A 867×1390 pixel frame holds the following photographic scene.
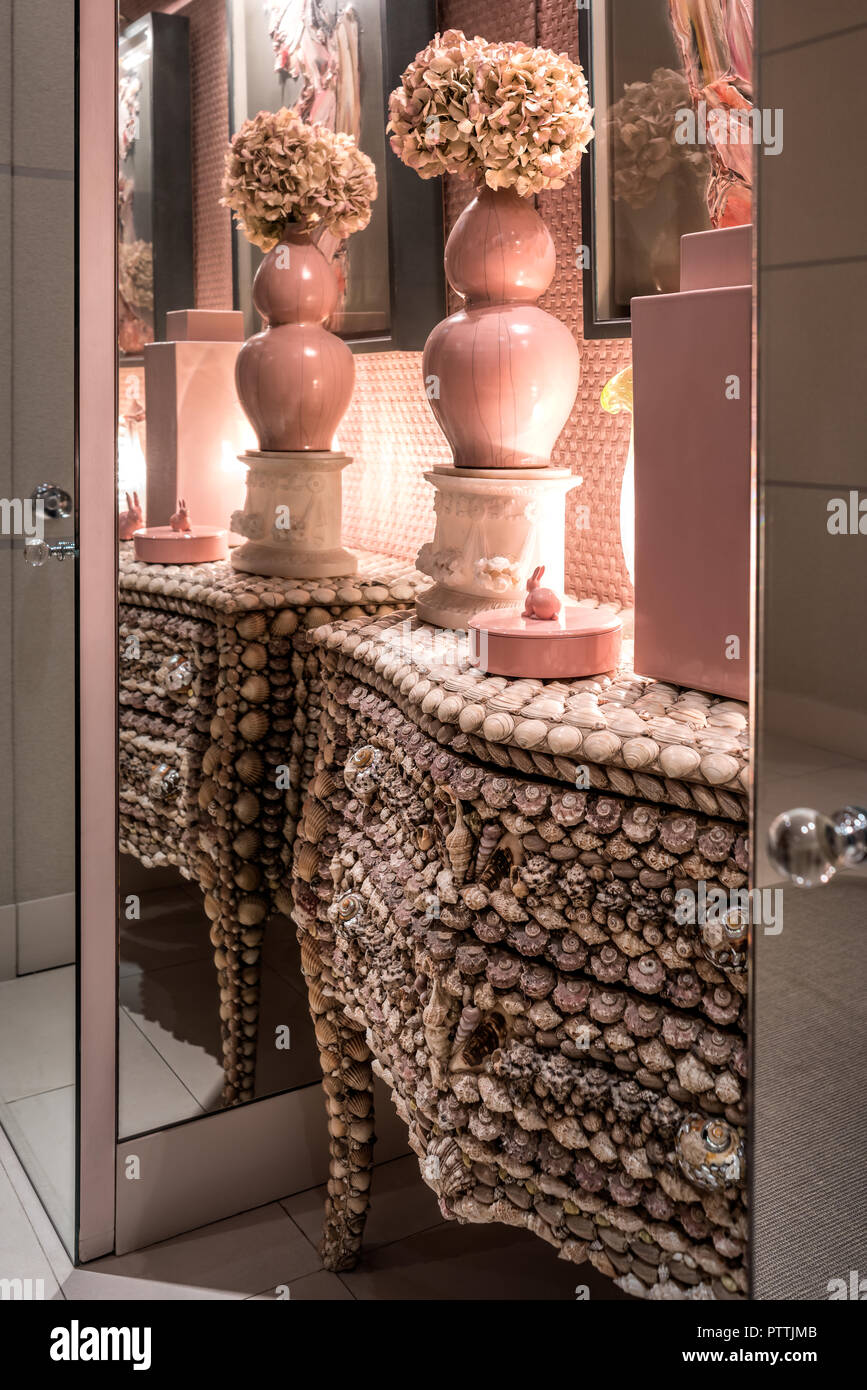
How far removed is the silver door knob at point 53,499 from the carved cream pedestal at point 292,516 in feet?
0.76

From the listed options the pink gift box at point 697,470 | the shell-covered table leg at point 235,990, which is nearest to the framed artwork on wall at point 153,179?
the pink gift box at point 697,470

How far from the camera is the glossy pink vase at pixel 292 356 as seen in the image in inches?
64.9

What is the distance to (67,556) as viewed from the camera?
1.56m

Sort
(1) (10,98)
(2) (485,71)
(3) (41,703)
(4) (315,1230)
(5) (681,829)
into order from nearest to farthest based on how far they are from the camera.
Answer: (5) (681,829), (2) (485,71), (1) (10,98), (3) (41,703), (4) (315,1230)

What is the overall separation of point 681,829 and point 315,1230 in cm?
108

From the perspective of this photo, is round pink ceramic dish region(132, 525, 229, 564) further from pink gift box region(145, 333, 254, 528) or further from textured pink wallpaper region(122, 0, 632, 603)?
textured pink wallpaper region(122, 0, 632, 603)

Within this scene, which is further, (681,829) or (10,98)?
(10,98)

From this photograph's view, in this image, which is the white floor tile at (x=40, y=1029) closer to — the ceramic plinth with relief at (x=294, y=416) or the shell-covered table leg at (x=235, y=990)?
the shell-covered table leg at (x=235, y=990)

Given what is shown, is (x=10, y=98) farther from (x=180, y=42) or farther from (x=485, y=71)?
(x=485, y=71)

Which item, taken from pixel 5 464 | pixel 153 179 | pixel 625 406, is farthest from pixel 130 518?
pixel 625 406

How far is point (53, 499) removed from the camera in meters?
1.57

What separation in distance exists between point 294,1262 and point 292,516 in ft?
3.43

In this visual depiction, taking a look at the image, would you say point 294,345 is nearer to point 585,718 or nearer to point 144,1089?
point 585,718
